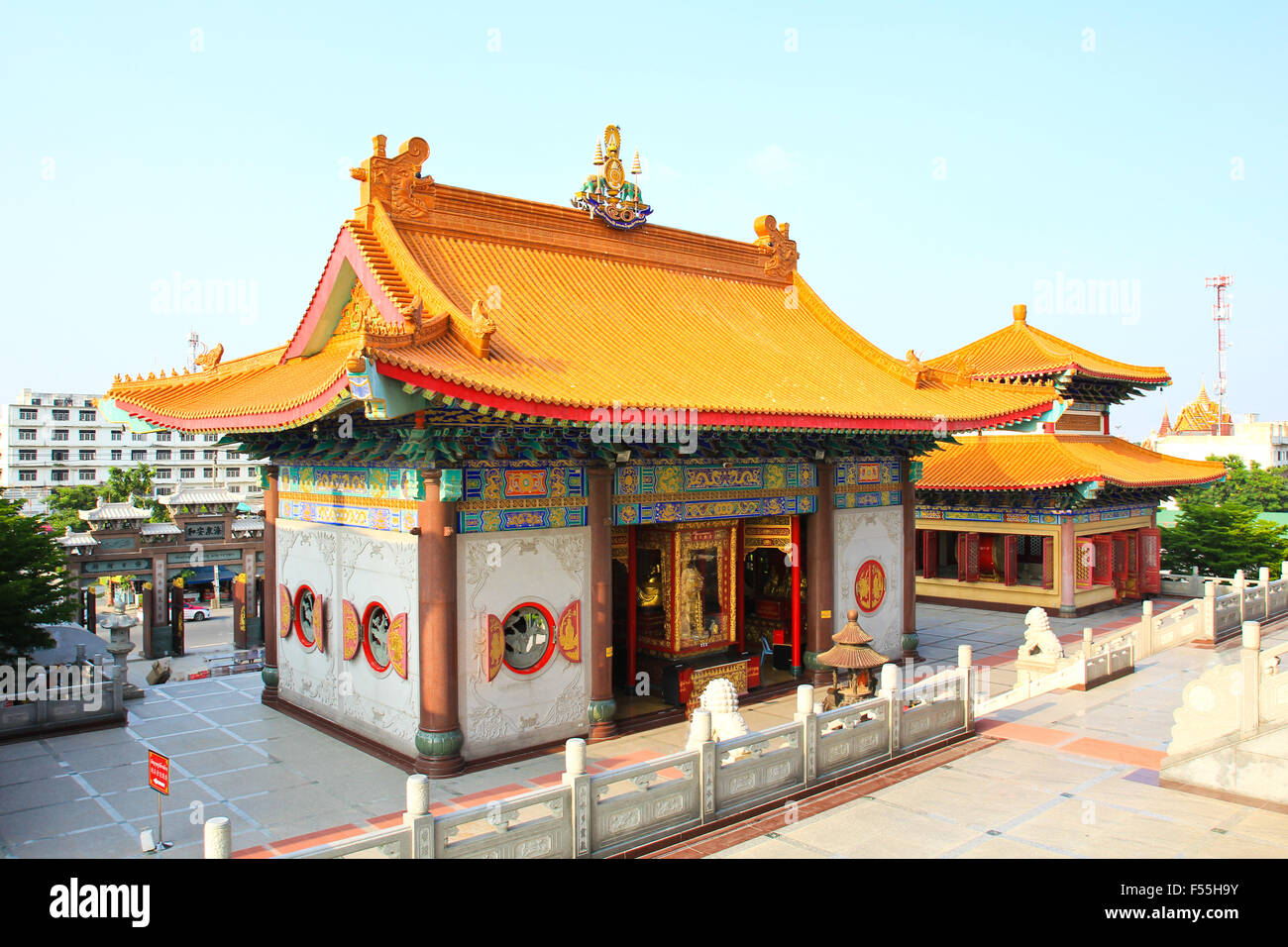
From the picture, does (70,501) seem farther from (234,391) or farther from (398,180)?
(398,180)

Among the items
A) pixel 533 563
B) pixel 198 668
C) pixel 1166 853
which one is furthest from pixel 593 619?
pixel 198 668

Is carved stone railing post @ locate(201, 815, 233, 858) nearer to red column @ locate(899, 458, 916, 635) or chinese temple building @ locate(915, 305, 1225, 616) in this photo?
red column @ locate(899, 458, 916, 635)

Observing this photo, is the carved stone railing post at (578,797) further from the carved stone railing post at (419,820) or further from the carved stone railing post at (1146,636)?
the carved stone railing post at (1146,636)

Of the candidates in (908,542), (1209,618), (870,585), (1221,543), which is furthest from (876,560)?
(1221,543)

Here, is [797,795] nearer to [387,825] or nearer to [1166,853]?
[1166,853]

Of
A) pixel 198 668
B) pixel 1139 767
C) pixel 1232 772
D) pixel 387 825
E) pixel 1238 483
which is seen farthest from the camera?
pixel 1238 483

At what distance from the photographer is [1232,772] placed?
10742 mm

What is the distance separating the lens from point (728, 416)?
12773mm

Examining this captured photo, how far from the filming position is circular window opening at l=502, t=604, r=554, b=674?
40.5ft

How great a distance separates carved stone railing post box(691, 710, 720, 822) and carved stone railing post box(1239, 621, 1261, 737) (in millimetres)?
6301

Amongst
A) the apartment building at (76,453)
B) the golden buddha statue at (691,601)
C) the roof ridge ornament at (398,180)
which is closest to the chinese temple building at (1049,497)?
the golden buddha statue at (691,601)

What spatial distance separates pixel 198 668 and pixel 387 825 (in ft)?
64.7

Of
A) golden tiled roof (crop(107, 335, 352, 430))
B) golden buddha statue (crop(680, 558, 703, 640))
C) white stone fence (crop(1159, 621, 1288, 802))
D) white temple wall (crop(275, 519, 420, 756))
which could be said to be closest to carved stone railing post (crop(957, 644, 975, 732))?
white stone fence (crop(1159, 621, 1288, 802))

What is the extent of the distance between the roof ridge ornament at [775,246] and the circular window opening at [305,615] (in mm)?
11142
